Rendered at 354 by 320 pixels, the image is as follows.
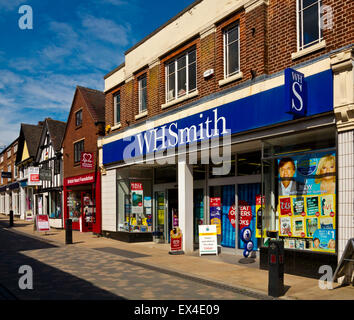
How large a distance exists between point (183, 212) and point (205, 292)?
19.7ft

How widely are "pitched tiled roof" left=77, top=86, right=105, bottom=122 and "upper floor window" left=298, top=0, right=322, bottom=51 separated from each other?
13492 millimetres

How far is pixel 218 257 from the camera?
1304cm

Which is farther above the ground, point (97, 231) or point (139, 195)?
point (139, 195)

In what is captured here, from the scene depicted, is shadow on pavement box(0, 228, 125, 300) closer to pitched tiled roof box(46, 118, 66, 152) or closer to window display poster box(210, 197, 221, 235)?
window display poster box(210, 197, 221, 235)

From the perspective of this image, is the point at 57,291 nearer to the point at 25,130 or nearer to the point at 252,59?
the point at 252,59

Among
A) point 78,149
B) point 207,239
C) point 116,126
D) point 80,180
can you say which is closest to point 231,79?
point 207,239

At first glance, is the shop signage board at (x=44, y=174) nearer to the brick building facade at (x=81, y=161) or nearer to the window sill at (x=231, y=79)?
the brick building facade at (x=81, y=161)

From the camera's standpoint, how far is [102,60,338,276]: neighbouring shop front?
9438mm

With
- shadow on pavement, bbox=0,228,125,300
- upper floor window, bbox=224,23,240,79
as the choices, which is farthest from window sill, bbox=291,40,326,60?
shadow on pavement, bbox=0,228,125,300

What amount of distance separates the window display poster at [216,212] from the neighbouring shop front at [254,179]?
4 cm

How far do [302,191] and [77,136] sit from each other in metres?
17.3
